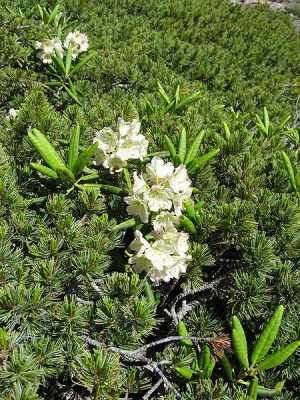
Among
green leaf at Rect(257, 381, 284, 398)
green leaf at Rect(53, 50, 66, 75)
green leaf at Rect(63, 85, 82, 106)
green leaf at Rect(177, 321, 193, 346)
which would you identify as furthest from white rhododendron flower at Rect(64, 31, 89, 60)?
green leaf at Rect(257, 381, 284, 398)

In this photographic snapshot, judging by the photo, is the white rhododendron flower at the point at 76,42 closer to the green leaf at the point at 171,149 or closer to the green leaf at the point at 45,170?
the green leaf at the point at 171,149

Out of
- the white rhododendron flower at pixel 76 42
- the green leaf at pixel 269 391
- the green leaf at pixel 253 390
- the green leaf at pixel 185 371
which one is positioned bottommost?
the white rhododendron flower at pixel 76 42

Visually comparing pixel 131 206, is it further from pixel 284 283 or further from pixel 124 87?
pixel 124 87

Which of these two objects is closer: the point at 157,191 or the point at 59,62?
the point at 157,191

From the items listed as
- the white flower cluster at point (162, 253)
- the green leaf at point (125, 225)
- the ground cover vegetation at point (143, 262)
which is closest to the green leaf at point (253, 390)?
the ground cover vegetation at point (143, 262)

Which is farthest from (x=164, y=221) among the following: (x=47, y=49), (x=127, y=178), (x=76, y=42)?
(x=76, y=42)

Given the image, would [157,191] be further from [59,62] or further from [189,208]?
[59,62]
